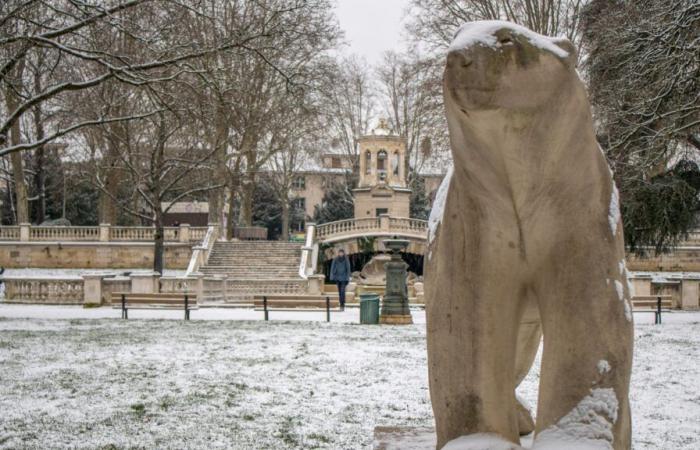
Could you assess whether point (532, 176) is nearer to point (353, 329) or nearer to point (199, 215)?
point (353, 329)

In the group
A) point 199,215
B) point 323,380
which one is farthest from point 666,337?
point 199,215

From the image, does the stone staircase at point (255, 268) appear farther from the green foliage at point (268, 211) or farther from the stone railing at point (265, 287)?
the green foliage at point (268, 211)

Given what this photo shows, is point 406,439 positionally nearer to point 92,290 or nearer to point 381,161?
point 92,290

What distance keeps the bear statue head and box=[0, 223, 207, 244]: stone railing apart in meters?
36.4

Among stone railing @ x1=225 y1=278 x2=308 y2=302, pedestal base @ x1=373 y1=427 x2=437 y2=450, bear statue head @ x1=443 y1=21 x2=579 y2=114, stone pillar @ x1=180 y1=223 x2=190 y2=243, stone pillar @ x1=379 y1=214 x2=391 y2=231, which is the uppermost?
stone pillar @ x1=379 y1=214 x2=391 y2=231

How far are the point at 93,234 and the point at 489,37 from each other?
38074mm

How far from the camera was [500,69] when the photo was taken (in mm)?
2305

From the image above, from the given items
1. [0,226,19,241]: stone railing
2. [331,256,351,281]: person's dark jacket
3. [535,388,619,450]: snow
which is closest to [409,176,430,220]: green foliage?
[0,226,19,241]: stone railing

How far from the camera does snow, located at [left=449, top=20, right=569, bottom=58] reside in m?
2.31

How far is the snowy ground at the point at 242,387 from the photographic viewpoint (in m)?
5.93

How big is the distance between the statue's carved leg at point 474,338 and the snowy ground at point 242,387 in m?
2.96

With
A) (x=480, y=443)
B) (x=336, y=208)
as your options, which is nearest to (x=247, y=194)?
(x=336, y=208)

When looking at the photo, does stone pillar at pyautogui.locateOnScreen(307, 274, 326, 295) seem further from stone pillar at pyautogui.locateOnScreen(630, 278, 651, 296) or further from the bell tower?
the bell tower

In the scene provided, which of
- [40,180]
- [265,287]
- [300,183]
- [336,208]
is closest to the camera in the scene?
[265,287]
